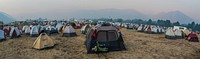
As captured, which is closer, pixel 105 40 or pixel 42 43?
pixel 105 40

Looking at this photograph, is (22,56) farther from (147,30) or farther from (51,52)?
(147,30)

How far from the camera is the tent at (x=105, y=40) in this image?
15758 millimetres

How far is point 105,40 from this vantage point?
16672 mm

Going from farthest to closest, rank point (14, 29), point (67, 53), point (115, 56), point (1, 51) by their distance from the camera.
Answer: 1. point (14, 29)
2. point (1, 51)
3. point (67, 53)
4. point (115, 56)

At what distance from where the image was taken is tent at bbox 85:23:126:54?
1576 centimetres

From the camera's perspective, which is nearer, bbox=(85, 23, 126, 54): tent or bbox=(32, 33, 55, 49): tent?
bbox=(85, 23, 126, 54): tent

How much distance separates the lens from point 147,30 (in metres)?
34.3

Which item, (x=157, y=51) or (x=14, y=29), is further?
(x=14, y=29)

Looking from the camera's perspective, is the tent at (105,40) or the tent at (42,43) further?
the tent at (42,43)

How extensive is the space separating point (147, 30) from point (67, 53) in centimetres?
2142

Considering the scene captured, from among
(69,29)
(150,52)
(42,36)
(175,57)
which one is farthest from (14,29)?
(175,57)

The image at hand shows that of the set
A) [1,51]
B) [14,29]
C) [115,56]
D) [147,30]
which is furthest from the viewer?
[147,30]

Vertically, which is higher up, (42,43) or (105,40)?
(105,40)

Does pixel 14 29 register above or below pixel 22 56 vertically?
above
